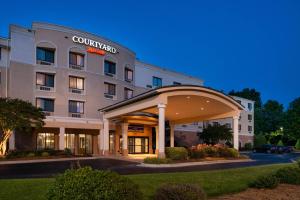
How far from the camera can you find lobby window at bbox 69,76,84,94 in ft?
121

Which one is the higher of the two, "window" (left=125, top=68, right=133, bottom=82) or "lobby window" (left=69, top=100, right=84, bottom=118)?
"window" (left=125, top=68, right=133, bottom=82)

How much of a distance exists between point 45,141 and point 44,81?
21.5 ft

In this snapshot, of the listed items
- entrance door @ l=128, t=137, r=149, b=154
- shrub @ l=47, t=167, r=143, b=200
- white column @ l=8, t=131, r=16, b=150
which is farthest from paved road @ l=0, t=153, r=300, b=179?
entrance door @ l=128, t=137, r=149, b=154

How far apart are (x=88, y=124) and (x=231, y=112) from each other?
52.8 feet

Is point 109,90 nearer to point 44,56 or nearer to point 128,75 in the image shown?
point 128,75

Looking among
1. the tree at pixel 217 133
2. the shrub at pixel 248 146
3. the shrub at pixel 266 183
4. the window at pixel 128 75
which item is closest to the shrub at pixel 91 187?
the shrub at pixel 266 183

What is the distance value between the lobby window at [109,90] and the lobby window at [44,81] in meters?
6.93

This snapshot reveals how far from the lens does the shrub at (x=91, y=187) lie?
631cm

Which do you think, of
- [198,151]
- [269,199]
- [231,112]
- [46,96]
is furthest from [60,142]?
[269,199]

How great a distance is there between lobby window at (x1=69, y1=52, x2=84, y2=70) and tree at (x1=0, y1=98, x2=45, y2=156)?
7988 millimetres

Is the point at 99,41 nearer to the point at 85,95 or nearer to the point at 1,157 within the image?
the point at 85,95

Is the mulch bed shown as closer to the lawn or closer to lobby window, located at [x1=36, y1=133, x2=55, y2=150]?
the lawn

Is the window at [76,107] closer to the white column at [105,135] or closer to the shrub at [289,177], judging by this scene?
the white column at [105,135]

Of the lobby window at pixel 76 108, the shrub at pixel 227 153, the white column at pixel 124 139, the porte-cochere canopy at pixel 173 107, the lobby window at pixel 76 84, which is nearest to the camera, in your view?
the porte-cochere canopy at pixel 173 107
